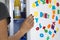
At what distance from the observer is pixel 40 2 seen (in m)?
1.85

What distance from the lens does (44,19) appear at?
1.88 m

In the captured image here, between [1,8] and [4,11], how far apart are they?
23mm

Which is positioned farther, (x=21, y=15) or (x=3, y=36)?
(x=21, y=15)

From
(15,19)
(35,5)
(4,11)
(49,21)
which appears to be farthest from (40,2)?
(4,11)

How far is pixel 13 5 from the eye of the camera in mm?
1966

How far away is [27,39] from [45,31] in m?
0.24

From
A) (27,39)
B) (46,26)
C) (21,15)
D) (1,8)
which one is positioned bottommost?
(27,39)

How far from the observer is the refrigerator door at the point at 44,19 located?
1.82 metres

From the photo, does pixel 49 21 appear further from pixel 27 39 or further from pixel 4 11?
pixel 4 11

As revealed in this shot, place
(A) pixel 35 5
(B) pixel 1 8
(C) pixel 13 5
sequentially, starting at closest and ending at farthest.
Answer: (B) pixel 1 8
(A) pixel 35 5
(C) pixel 13 5

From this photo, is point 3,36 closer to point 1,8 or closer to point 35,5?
point 1,8

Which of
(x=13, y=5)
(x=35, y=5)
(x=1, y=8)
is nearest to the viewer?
(x=1, y=8)

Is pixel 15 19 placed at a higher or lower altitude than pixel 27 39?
higher

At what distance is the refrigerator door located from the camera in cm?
182
